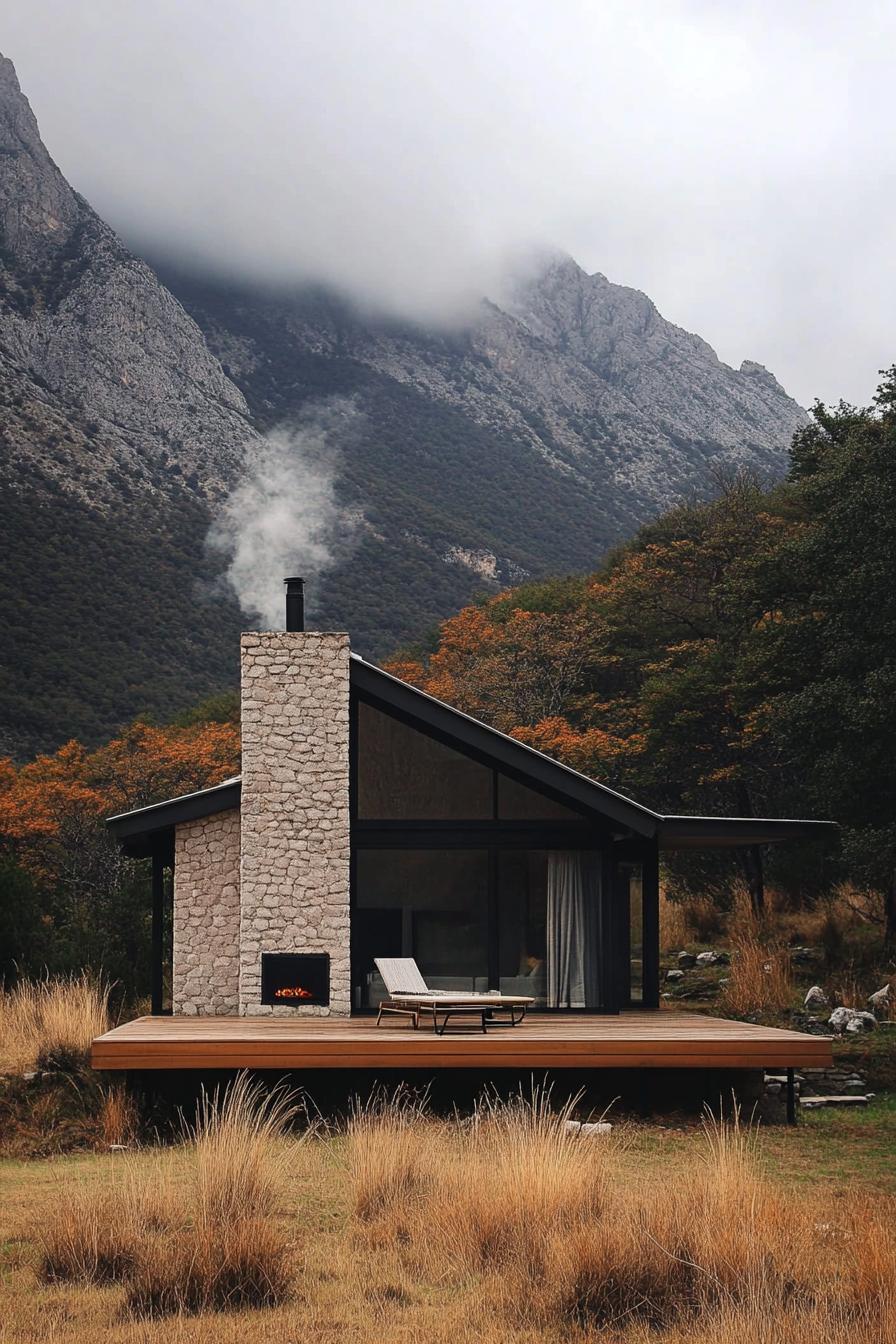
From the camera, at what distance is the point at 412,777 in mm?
13867

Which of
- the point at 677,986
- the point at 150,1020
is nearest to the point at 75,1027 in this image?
the point at 150,1020

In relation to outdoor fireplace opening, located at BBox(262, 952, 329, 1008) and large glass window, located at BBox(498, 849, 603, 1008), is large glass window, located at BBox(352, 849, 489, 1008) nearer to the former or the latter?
large glass window, located at BBox(498, 849, 603, 1008)

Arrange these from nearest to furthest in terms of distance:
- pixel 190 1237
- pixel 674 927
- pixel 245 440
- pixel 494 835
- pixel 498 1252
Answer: pixel 190 1237 → pixel 498 1252 → pixel 494 835 → pixel 674 927 → pixel 245 440

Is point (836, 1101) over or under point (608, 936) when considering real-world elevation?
under

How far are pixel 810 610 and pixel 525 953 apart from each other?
584 cm

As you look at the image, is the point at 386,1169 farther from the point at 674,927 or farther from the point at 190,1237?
the point at 674,927

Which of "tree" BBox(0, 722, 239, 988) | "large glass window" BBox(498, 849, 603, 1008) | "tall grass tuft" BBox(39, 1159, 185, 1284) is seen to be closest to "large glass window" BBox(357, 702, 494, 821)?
"large glass window" BBox(498, 849, 603, 1008)

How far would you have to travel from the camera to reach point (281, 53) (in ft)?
217

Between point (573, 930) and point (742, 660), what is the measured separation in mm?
6690

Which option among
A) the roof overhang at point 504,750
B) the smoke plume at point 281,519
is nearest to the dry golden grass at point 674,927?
the roof overhang at point 504,750

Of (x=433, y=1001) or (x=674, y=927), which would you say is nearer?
(x=433, y=1001)

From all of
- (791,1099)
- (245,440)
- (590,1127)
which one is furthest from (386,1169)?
(245,440)

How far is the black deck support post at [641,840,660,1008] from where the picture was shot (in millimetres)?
15188

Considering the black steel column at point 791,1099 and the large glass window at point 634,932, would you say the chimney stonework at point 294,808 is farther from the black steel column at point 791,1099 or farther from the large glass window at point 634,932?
the black steel column at point 791,1099
